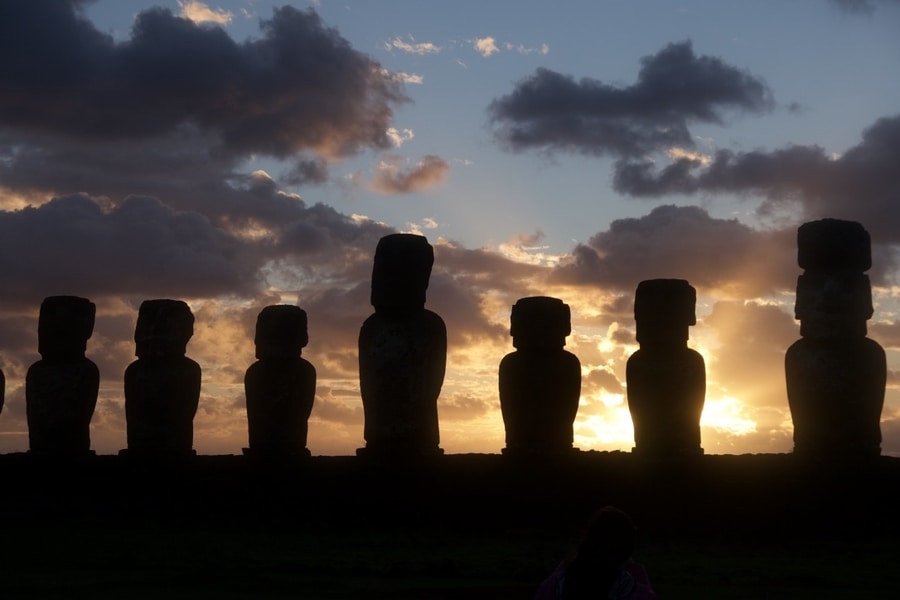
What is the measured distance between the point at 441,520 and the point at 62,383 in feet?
17.6

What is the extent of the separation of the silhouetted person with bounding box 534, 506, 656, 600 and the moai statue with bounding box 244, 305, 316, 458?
961 centimetres

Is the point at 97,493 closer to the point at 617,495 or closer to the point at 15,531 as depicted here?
the point at 15,531

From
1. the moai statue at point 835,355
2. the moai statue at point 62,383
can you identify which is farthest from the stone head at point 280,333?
the moai statue at point 835,355

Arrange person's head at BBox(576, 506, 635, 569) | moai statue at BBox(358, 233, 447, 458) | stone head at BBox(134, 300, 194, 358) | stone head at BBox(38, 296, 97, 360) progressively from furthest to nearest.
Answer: stone head at BBox(38, 296, 97, 360) → stone head at BBox(134, 300, 194, 358) → moai statue at BBox(358, 233, 447, 458) → person's head at BBox(576, 506, 635, 569)

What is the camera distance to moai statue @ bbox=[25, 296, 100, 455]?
1588cm

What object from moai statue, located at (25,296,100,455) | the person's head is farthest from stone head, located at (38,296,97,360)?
the person's head

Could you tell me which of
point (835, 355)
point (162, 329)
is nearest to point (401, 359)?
point (162, 329)

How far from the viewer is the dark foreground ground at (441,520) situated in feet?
33.1

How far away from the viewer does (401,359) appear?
13844mm

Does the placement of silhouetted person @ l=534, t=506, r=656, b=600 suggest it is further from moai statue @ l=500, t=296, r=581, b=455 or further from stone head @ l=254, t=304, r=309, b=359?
stone head @ l=254, t=304, r=309, b=359

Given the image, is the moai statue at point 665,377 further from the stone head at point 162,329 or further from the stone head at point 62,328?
the stone head at point 62,328

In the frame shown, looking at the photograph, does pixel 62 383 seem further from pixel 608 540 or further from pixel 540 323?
pixel 608 540

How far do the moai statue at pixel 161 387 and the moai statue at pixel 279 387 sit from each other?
0.88m

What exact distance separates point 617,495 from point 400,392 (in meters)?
2.50
